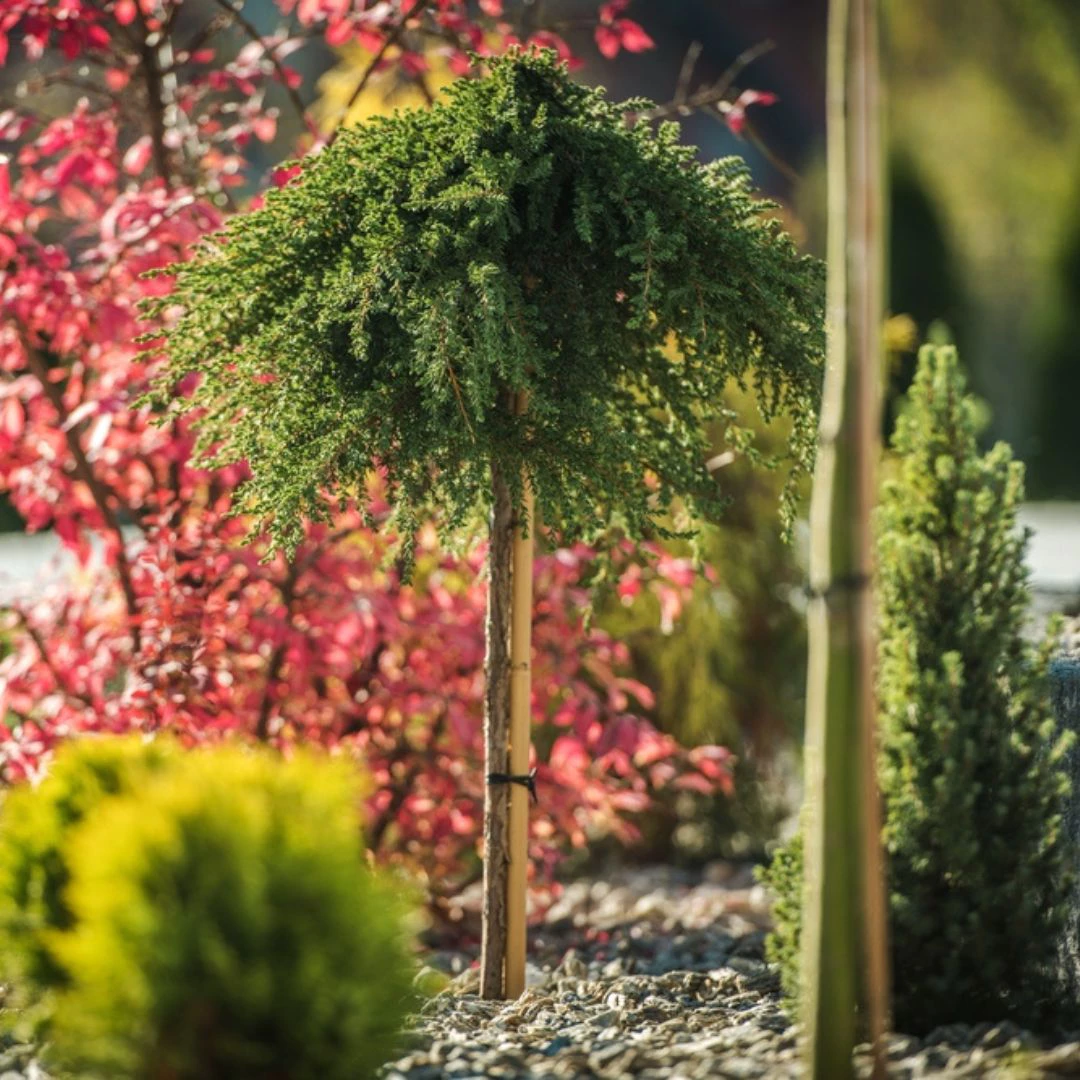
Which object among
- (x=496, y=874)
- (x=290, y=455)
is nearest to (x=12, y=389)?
(x=290, y=455)

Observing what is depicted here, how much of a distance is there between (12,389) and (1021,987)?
3355 millimetres

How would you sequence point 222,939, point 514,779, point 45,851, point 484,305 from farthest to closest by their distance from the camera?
point 514,779 → point 484,305 → point 45,851 → point 222,939

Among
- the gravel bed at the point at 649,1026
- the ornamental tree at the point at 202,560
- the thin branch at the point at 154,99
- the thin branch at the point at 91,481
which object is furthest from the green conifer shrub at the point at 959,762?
the thin branch at the point at 154,99

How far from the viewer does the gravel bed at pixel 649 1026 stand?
104 inches

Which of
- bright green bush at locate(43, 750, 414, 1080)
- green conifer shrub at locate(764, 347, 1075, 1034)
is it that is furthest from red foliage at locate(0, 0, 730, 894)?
bright green bush at locate(43, 750, 414, 1080)

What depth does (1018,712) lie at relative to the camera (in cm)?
288

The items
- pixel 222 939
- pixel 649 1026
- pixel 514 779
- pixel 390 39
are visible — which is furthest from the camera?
pixel 390 39

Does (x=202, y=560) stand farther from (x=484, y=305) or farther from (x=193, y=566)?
(x=484, y=305)

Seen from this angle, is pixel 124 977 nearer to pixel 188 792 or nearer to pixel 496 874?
pixel 188 792

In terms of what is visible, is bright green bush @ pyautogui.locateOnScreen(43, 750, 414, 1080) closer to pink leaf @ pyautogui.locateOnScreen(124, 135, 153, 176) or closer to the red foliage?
the red foliage

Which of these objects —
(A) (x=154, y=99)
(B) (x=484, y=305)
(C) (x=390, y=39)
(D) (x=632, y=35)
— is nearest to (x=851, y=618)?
(B) (x=484, y=305)

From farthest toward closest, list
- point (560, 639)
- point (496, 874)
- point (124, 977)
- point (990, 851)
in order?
1. point (560, 639)
2. point (496, 874)
3. point (990, 851)
4. point (124, 977)

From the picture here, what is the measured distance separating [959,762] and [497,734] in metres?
1.26

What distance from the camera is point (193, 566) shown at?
4055 millimetres
